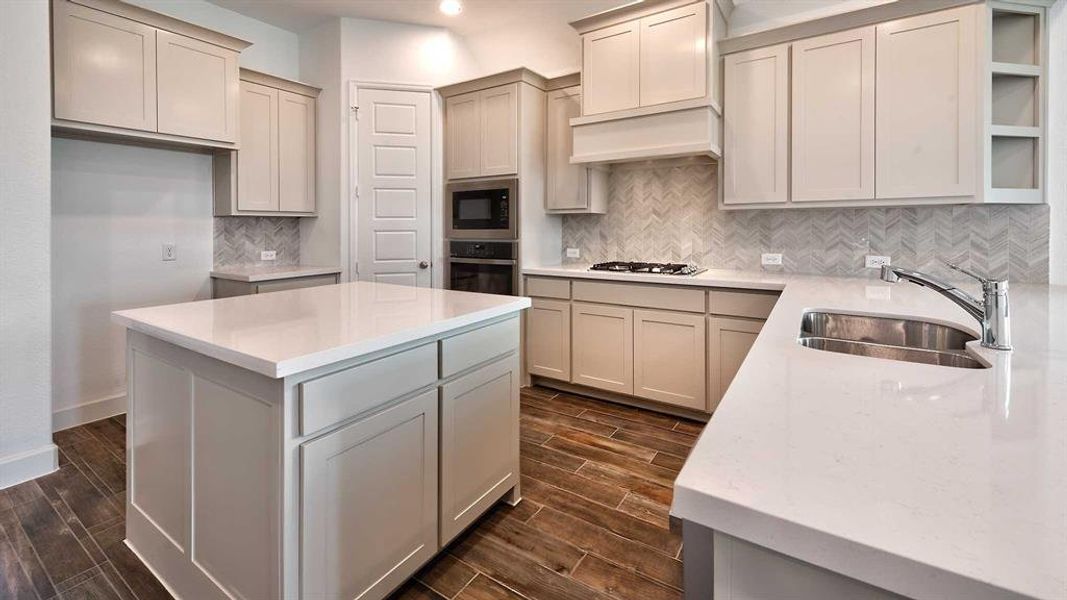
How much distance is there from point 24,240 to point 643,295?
3.34 meters

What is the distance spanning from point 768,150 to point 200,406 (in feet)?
10.5

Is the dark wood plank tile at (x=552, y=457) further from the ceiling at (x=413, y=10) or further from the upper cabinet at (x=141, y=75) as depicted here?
the ceiling at (x=413, y=10)

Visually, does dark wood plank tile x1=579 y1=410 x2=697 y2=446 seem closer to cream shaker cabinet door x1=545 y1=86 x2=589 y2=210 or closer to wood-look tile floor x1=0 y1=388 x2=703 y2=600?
wood-look tile floor x1=0 y1=388 x2=703 y2=600

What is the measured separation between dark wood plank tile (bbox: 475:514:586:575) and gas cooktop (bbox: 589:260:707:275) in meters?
1.92

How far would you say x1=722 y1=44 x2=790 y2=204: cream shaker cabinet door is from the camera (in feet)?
10.1

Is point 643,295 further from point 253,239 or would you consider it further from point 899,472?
point 253,239

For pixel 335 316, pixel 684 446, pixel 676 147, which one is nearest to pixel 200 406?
pixel 335 316

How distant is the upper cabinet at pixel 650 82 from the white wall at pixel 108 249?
115 inches

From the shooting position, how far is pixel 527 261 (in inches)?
153

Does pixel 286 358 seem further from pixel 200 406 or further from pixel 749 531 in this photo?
pixel 749 531

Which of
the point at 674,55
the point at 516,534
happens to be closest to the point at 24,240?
the point at 516,534

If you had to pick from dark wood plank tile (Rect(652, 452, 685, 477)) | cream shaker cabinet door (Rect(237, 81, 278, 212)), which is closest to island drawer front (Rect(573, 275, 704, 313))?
dark wood plank tile (Rect(652, 452, 685, 477))

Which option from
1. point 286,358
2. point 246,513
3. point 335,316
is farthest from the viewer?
point 335,316

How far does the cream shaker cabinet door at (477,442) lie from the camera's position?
5.99ft
